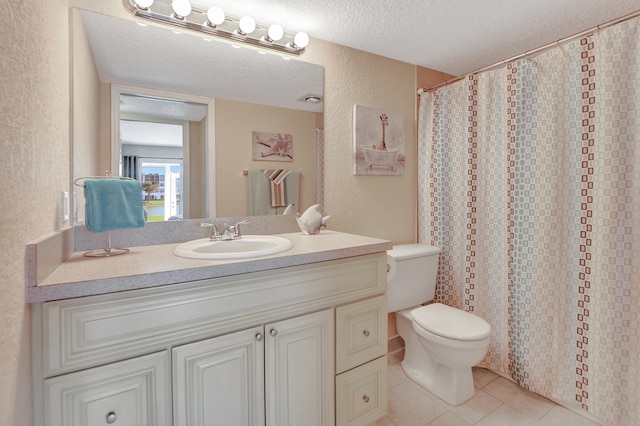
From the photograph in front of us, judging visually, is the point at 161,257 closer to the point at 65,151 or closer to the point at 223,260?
the point at 223,260

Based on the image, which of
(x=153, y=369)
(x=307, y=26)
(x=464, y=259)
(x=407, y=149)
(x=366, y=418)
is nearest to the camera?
(x=153, y=369)

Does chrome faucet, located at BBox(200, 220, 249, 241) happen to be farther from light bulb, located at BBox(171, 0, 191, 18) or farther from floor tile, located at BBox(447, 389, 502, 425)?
floor tile, located at BBox(447, 389, 502, 425)

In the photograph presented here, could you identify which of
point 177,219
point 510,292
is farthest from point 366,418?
point 177,219

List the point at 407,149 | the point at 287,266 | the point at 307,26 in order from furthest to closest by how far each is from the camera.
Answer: the point at 407,149
the point at 307,26
the point at 287,266

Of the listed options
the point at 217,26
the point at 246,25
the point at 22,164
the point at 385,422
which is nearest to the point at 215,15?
the point at 217,26

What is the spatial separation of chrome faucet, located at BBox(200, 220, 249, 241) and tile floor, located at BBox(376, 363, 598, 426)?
1.29 meters

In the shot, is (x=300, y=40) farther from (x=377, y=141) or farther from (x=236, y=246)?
(x=236, y=246)

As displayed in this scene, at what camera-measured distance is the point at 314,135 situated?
1901mm

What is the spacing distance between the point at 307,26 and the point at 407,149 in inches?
44.8

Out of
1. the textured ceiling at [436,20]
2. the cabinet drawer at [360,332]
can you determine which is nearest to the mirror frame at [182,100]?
the textured ceiling at [436,20]

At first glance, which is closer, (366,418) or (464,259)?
(366,418)

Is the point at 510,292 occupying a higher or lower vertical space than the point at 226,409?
higher

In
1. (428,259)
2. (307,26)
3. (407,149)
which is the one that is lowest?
(428,259)

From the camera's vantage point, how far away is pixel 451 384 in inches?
69.5
